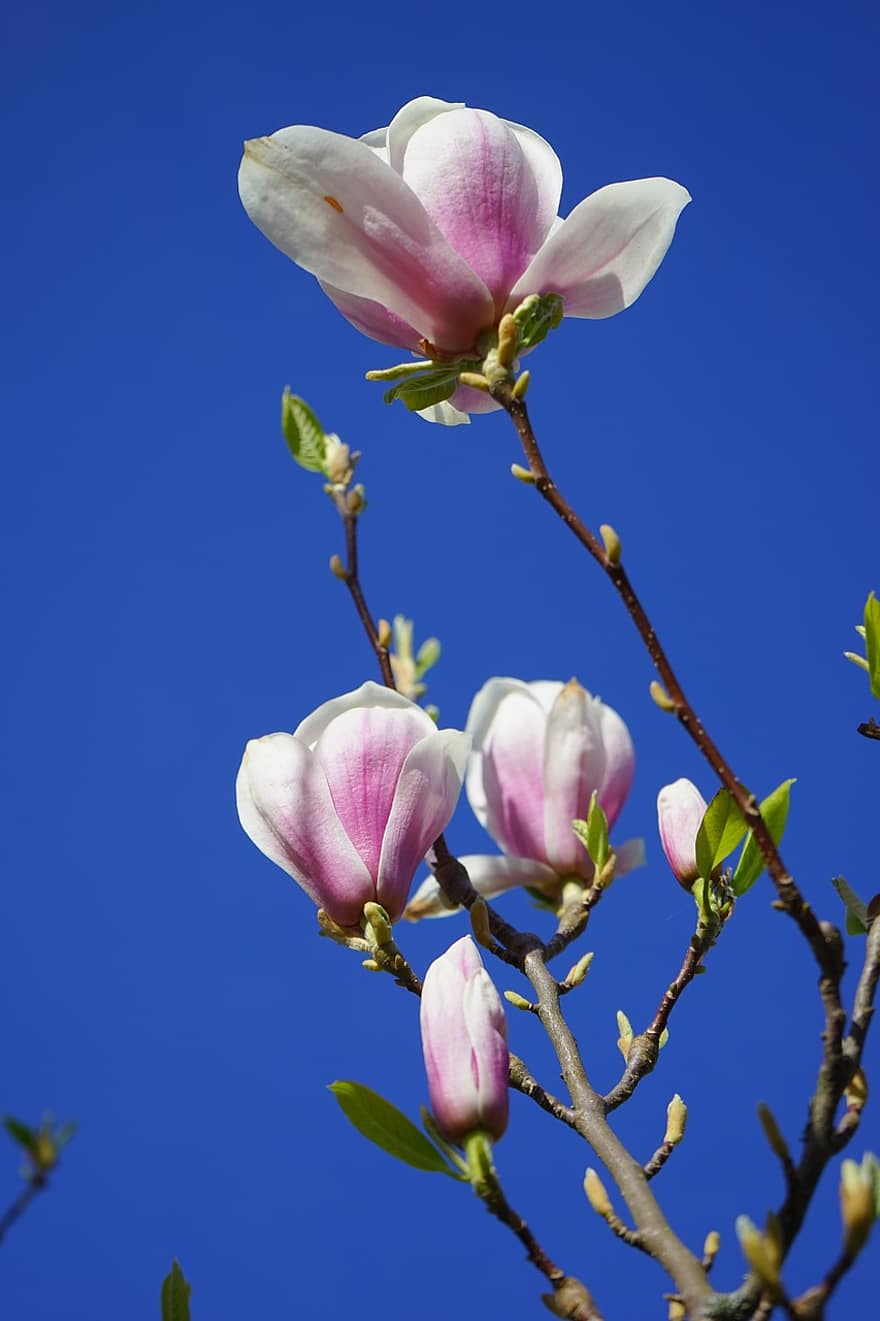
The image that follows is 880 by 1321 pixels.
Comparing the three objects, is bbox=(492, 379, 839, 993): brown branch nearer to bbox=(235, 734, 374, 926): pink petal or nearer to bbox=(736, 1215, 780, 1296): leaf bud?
bbox=(736, 1215, 780, 1296): leaf bud

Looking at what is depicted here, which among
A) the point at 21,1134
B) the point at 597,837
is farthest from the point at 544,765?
the point at 21,1134

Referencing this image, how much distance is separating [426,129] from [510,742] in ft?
2.11

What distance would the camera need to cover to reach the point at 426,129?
3.18 feet

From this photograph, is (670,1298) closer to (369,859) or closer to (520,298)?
(369,859)

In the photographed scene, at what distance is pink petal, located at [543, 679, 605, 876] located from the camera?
48.6 inches

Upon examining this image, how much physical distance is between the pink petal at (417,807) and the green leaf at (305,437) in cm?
51

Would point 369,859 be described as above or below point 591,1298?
above

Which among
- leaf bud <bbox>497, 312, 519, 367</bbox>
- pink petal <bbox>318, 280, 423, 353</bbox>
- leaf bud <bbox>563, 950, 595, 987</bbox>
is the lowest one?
leaf bud <bbox>563, 950, 595, 987</bbox>

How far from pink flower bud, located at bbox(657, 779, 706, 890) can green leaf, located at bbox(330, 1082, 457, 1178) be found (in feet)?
1.15

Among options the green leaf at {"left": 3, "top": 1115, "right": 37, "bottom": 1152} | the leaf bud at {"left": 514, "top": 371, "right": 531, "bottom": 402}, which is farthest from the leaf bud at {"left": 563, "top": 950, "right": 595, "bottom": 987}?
the green leaf at {"left": 3, "top": 1115, "right": 37, "bottom": 1152}

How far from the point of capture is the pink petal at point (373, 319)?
959 mm

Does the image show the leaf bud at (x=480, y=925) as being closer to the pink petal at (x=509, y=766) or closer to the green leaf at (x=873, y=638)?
the pink petal at (x=509, y=766)

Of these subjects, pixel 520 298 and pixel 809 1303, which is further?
pixel 520 298

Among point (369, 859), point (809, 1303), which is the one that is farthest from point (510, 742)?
point (809, 1303)
